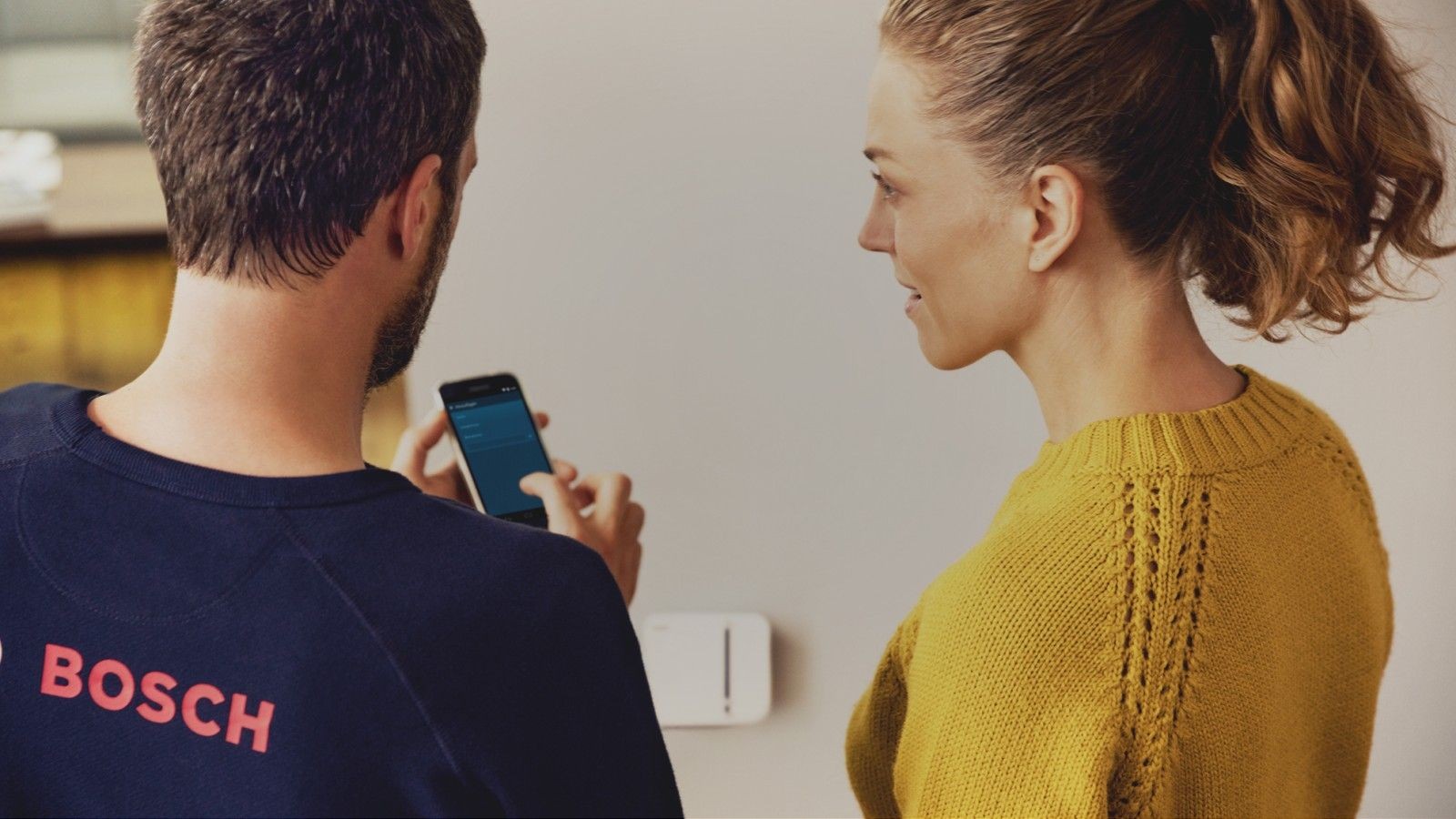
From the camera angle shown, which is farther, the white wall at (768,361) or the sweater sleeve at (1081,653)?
the white wall at (768,361)

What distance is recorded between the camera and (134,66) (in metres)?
0.72

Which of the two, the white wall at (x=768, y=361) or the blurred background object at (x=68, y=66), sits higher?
the blurred background object at (x=68, y=66)

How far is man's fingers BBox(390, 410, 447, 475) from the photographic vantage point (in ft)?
3.80

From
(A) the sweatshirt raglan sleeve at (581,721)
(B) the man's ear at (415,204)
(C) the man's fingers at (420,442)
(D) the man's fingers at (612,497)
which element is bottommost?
(A) the sweatshirt raglan sleeve at (581,721)

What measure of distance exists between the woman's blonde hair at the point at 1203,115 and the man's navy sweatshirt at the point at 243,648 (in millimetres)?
472

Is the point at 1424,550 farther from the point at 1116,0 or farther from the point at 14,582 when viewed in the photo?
the point at 14,582

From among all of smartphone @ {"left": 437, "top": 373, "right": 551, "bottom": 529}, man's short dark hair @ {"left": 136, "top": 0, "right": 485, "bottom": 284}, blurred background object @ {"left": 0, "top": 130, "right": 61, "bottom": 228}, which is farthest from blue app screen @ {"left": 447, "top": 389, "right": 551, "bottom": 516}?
blurred background object @ {"left": 0, "top": 130, "right": 61, "bottom": 228}

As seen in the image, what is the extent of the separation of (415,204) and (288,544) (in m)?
0.21

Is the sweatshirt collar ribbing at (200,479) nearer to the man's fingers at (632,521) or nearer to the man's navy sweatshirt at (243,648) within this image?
the man's navy sweatshirt at (243,648)


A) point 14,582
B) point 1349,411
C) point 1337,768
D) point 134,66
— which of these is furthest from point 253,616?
point 1349,411

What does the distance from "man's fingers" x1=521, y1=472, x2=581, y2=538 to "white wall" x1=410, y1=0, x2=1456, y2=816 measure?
438 mm

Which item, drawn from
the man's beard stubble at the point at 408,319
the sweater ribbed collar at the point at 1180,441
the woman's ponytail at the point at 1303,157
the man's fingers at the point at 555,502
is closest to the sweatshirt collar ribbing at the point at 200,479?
the man's beard stubble at the point at 408,319

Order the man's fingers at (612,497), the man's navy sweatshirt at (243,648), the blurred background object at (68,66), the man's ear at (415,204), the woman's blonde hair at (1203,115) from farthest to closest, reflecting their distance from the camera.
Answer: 1. the blurred background object at (68,66)
2. the man's fingers at (612,497)
3. the woman's blonde hair at (1203,115)
4. the man's ear at (415,204)
5. the man's navy sweatshirt at (243,648)

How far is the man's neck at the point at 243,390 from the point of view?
2.19 feet
